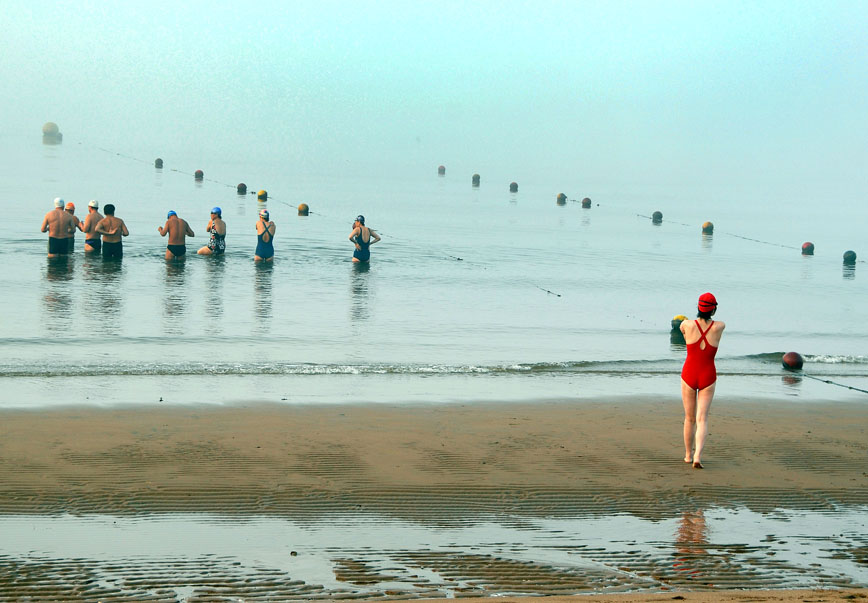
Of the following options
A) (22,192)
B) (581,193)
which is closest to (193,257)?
(22,192)

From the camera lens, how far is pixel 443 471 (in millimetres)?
9547

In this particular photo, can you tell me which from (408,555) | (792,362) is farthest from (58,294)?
(408,555)

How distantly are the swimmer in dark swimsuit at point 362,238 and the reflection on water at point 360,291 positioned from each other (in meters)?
0.22

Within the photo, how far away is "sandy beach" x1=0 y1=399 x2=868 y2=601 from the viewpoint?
7.16 m

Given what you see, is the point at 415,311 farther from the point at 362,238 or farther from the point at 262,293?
the point at 362,238

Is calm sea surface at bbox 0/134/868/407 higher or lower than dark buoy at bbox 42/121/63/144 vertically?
lower

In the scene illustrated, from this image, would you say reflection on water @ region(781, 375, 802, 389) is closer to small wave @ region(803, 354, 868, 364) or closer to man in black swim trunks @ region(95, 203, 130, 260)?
small wave @ region(803, 354, 868, 364)

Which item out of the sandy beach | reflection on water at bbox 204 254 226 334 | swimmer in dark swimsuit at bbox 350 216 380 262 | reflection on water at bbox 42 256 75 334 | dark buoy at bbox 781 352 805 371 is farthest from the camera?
swimmer in dark swimsuit at bbox 350 216 380 262

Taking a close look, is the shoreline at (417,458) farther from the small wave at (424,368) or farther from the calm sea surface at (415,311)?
the small wave at (424,368)

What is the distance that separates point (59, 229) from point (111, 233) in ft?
4.05

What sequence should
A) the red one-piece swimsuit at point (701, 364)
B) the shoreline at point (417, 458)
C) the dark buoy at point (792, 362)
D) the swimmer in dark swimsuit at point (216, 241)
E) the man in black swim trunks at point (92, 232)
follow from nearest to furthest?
the shoreline at point (417, 458), the red one-piece swimsuit at point (701, 364), the dark buoy at point (792, 362), the man in black swim trunks at point (92, 232), the swimmer in dark swimsuit at point (216, 241)

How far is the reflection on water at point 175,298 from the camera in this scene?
1898 cm

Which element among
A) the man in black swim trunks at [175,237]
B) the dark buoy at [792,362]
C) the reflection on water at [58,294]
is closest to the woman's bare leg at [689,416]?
the dark buoy at [792,362]

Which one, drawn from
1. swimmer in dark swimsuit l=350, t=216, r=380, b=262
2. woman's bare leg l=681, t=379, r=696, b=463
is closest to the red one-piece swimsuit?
woman's bare leg l=681, t=379, r=696, b=463
